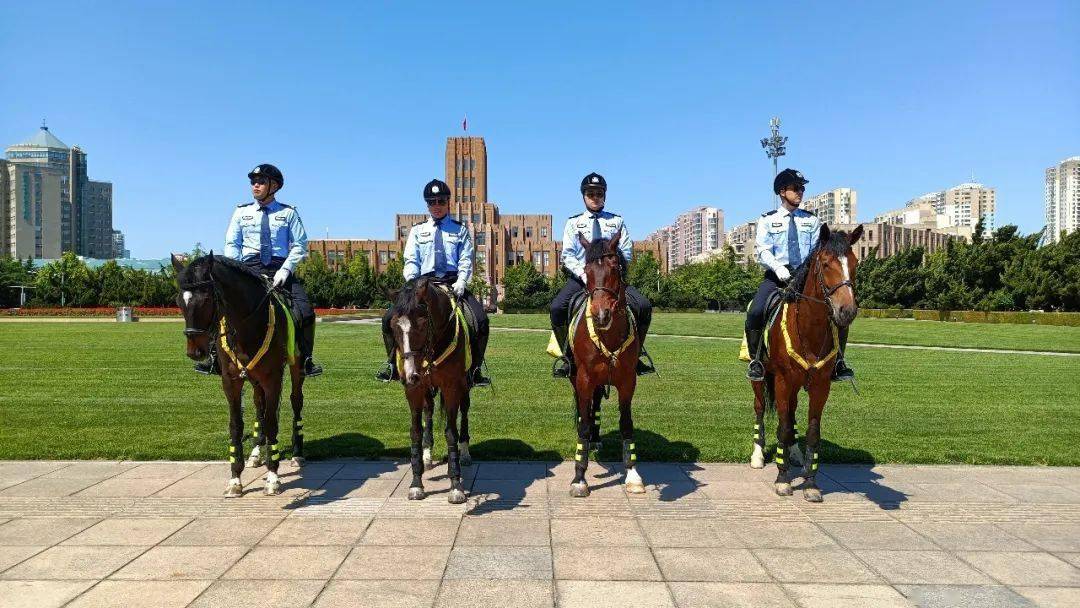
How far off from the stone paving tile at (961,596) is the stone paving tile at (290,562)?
4.61m

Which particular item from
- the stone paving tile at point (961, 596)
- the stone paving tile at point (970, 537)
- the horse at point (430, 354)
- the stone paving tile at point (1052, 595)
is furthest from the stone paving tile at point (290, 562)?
the stone paving tile at point (970, 537)

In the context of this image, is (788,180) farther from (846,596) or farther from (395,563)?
(395,563)

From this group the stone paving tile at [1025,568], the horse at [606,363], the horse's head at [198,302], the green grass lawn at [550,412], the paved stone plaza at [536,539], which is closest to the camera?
the paved stone plaza at [536,539]

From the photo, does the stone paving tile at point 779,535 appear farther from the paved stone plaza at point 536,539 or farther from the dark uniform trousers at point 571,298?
the dark uniform trousers at point 571,298

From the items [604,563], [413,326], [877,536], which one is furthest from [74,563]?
[877,536]

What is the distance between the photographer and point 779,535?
19.3ft

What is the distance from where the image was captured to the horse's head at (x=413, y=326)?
583 cm

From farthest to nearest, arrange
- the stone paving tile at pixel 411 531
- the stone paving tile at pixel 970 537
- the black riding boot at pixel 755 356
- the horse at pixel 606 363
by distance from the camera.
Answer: the black riding boot at pixel 755 356, the horse at pixel 606 363, the stone paving tile at pixel 411 531, the stone paving tile at pixel 970 537

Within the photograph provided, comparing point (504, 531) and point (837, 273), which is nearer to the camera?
point (504, 531)

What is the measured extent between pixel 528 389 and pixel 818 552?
10360 millimetres

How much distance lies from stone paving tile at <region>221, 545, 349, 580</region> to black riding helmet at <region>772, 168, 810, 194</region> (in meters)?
6.80

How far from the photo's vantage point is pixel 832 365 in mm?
7059

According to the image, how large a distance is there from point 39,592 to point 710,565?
5.29m

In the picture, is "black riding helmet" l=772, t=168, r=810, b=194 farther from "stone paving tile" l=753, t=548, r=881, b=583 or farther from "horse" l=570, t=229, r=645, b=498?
"stone paving tile" l=753, t=548, r=881, b=583
